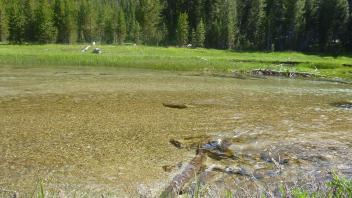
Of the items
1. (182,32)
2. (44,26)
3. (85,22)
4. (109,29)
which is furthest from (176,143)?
(109,29)

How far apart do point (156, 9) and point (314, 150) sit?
113 metres

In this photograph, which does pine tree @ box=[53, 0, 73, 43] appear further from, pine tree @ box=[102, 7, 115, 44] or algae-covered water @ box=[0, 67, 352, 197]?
algae-covered water @ box=[0, 67, 352, 197]

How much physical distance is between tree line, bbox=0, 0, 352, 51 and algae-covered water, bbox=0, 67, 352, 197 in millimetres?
78677

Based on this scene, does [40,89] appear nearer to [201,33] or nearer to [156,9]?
[201,33]

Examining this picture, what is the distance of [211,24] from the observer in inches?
4611

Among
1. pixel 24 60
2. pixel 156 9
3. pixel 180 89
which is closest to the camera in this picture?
pixel 180 89

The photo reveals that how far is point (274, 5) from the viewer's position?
11356 cm

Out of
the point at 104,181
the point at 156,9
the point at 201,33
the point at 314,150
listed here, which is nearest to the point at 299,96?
the point at 314,150

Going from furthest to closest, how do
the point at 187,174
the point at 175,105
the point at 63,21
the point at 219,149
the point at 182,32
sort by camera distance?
1. the point at 63,21
2. the point at 182,32
3. the point at 175,105
4. the point at 219,149
5. the point at 187,174

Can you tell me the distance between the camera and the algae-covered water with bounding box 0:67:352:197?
1266cm

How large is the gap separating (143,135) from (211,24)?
102 metres

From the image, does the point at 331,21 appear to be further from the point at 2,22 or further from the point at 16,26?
the point at 2,22

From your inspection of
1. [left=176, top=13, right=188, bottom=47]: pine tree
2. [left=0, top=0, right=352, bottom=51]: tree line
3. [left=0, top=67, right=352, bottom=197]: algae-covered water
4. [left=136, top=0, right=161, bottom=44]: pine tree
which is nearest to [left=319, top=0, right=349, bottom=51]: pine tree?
[left=0, top=0, right=352, bottom=51]: tree line

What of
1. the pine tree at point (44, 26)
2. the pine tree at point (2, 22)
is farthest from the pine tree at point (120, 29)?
the pine tree at point (2, 22)
